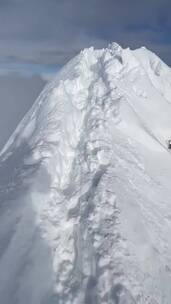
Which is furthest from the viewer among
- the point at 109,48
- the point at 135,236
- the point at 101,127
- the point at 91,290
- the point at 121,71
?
the point at 109,48

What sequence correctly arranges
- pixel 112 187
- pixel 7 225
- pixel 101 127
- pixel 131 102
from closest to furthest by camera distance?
A: pixel 7 225
pixel 112 187
pixel 101 127
pixel 131 102

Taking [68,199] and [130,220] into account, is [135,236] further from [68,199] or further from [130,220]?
[68,199]

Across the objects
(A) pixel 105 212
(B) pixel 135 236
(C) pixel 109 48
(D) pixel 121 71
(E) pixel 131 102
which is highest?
(C) pixel 109 48

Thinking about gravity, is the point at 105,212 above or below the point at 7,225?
below

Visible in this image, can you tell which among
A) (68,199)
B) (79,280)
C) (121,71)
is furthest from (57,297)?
(121,71)

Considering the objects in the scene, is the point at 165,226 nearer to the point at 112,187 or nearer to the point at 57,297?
the point at 112,187

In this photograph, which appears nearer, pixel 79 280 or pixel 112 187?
pixel 79 280

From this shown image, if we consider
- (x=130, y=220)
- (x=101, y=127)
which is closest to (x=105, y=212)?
(x=130, y=220)
